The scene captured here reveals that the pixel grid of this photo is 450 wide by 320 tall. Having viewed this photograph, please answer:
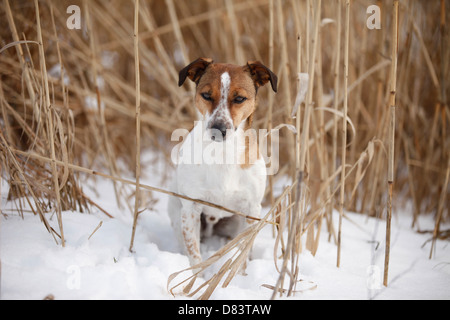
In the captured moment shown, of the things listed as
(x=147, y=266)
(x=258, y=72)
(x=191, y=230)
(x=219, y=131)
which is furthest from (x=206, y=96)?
(x=147, y=266)

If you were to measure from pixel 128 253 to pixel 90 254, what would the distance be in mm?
251

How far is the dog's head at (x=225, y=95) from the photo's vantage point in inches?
85.1

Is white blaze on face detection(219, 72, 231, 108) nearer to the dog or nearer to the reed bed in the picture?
the dog

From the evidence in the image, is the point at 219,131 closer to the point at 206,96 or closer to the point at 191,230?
the point at 206,96

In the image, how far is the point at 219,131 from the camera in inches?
82.9

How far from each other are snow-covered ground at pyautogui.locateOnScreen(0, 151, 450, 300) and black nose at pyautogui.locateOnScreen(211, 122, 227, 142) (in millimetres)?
810

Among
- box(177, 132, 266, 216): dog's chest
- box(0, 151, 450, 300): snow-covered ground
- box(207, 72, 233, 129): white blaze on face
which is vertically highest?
box(207, 72, 233, 129): white blaze on face

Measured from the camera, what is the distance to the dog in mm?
2283

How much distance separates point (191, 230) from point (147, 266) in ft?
1.52

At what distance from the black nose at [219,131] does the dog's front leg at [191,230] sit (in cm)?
64

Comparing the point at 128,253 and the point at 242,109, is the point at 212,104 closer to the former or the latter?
the point at 242,109

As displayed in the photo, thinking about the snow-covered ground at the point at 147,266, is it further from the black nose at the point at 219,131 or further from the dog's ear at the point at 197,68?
the dog's ear at the point at 197,68

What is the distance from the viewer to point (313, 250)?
8.29 feet

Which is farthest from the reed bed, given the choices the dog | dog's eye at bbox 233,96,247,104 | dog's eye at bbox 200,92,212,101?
dog's eye at bbox 200,92,212,101
